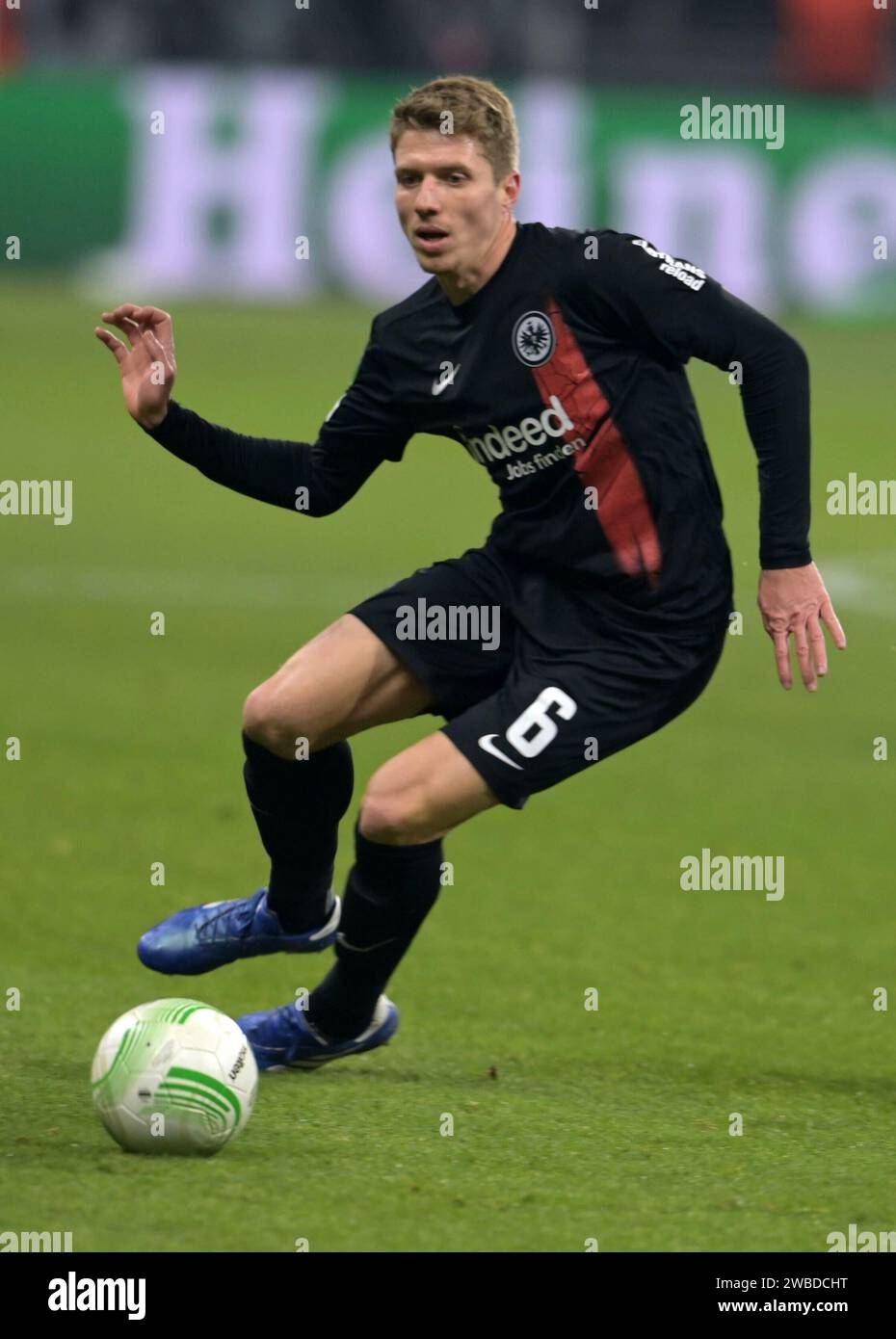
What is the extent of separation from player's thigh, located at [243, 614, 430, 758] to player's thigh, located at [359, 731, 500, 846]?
26 centimetres

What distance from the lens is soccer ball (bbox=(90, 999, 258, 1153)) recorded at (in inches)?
175

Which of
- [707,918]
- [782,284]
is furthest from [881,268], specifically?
[707,918]

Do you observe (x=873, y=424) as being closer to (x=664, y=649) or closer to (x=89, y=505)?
(x=89, y=505)

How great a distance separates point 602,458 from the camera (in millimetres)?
4977

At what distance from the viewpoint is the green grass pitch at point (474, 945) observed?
4.27 metres

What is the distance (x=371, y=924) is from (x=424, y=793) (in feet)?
1.23

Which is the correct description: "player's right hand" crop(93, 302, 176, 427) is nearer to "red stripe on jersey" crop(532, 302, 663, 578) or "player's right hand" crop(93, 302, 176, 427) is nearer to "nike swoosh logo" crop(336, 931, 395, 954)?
"red stripe on jersey" crop(532, 302, 663, 578)
